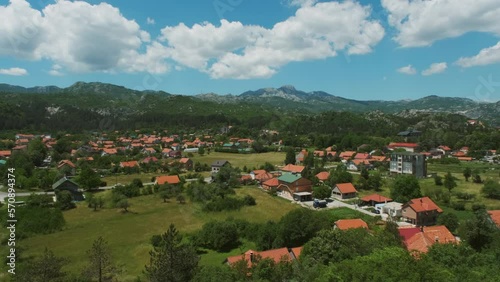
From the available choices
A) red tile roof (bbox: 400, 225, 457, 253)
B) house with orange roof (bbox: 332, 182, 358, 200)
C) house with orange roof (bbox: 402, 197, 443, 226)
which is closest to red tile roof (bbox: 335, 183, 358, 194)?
house with orange roof (bbox: 332, 182, 358, 200)

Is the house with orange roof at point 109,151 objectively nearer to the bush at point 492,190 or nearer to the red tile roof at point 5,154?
the red tile roof at point 5,154

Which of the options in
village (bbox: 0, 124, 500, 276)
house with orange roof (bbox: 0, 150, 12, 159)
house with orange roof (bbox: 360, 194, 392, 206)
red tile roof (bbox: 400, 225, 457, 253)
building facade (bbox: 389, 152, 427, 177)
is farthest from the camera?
house with orange roof (bbox: 0, 150, 12, 159)

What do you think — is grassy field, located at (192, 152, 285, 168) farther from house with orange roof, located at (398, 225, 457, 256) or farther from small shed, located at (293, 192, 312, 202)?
house with orange roof, located at (398, 225, 457, 256)

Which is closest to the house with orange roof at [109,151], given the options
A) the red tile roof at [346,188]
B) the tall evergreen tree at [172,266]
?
the red tile roof at [346,188]

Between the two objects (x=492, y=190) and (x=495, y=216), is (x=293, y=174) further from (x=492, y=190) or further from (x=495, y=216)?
(x=492, y=190)

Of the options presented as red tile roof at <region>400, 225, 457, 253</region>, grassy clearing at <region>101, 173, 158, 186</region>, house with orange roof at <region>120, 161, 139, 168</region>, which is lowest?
grassy clearing at <region>101, 173, 158, 186</region>

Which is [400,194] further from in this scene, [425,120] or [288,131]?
[425,120]

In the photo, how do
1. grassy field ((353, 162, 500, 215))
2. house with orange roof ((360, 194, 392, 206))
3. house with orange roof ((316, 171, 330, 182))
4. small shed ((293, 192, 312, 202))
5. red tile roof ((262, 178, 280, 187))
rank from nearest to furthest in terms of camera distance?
grassy field ((353, 162, 500, 215)), house with orange roof ((360, 194, 392, 206)), small shed ((293, 192, 312, 202)), red tile roof ((262, 178, 280, 187)), house with orange roof ((316, 171, 330, 182))
